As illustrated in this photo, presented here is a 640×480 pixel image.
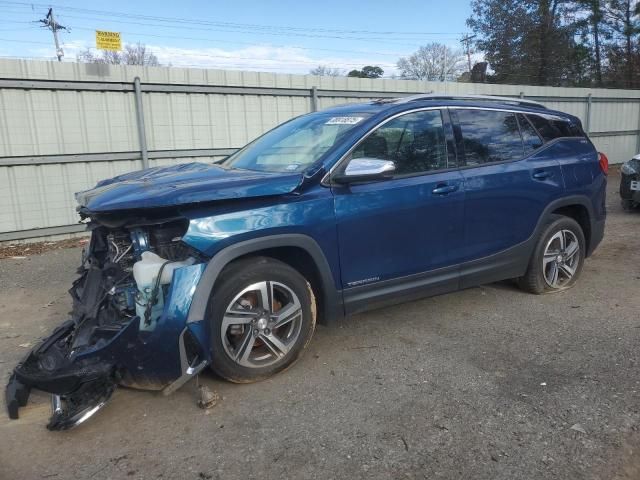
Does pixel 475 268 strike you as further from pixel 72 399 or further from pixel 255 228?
pixel 72 399

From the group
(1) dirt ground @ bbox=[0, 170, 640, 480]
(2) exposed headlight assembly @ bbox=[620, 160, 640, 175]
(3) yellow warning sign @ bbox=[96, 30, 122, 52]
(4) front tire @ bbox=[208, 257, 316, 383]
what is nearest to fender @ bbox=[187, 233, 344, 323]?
(4) front tire @ bbox=[208, 257, 316, 383]

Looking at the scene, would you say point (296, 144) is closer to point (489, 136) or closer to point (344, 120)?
point (344, 120)

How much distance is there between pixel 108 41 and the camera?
11031mm

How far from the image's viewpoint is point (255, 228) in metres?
3.27

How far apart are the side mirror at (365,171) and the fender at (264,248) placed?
1.61ft

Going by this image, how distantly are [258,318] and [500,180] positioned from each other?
7.92ft

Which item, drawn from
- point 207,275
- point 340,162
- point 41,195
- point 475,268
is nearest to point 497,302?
point 475,268

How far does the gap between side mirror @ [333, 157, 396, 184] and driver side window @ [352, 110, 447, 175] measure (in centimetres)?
21

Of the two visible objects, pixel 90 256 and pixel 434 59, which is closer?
pixel 90 256

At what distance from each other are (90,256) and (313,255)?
1.53 m

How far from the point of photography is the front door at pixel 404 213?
3.68 m

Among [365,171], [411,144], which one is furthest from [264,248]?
[411,144]

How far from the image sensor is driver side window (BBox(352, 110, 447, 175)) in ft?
12.7

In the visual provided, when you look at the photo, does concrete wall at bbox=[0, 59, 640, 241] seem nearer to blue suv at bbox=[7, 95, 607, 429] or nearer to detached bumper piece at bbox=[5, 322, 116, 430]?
blue suv at bbox=[7, 95, 607, 429]
